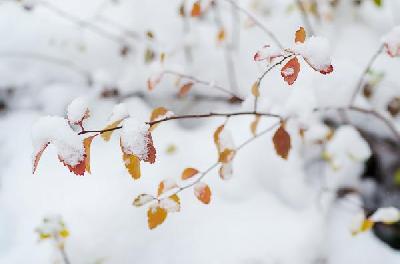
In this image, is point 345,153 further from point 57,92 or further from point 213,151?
point 57,92

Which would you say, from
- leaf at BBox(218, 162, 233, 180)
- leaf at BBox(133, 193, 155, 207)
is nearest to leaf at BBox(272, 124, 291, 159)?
leaf at BBox(218, 162, 233, 180)

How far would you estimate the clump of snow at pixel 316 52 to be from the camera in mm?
501

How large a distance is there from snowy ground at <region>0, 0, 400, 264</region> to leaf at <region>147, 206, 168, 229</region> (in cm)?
27

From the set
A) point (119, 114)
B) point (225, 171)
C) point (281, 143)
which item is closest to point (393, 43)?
point (281, 143)

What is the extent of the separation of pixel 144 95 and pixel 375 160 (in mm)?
812

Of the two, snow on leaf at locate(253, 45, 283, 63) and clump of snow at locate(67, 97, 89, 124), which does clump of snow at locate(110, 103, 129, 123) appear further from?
snow on leaf at locate(253, 45, 283, 63)

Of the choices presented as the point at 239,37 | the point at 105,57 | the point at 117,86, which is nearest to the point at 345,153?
the point at 239,37

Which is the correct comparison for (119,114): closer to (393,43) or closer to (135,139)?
(135,139)

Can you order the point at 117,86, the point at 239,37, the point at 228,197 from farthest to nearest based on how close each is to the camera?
the point at 239,37 < the point at 117,86 < the point at 228,197

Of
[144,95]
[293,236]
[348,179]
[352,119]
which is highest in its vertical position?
[144,95]

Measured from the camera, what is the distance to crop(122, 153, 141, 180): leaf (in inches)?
22.7

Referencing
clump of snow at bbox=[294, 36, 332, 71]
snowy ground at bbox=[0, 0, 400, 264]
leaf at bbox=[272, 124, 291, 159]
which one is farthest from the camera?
snowy ground at bbox=[0, 0, 400, 264]

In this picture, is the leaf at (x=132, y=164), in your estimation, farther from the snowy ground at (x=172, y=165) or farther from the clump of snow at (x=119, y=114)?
the snowy ground at (x=172, y=165)

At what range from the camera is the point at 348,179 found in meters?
1.27
